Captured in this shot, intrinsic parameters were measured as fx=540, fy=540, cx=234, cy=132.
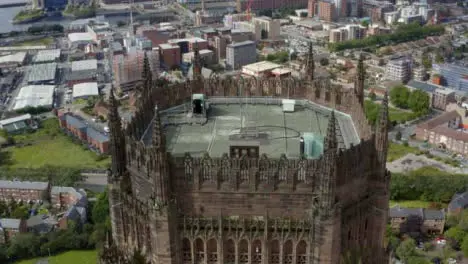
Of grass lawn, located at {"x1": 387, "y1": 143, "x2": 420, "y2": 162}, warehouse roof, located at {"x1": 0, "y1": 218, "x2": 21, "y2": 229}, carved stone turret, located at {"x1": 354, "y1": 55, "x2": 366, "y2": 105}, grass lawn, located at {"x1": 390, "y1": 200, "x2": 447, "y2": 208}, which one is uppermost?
carved stone turret, located at {"x1": 354, "y1": 55, "x2": 366, "y2": 105}

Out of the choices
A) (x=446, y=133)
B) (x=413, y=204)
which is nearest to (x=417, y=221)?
(x=413, y=204)

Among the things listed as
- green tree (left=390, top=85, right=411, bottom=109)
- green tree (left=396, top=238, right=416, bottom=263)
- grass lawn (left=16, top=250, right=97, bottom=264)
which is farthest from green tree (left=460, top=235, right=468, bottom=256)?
green tree (left=390, top=85, right=411, bottom=109)

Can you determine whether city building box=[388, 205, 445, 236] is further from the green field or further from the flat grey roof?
the flat grey roof

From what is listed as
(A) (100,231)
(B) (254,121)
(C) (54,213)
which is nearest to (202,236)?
(B) (254,121)

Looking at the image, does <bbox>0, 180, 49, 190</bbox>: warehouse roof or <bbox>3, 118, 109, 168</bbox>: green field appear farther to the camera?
<bbox>3, 118, 109, 168</bbox>: green field

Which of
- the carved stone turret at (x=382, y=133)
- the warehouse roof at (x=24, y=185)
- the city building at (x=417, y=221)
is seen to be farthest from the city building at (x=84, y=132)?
the carved stone turret at (x=382, y=133)

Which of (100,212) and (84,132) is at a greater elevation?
(84,132)

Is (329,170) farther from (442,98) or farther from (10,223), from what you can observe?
(442,98)
